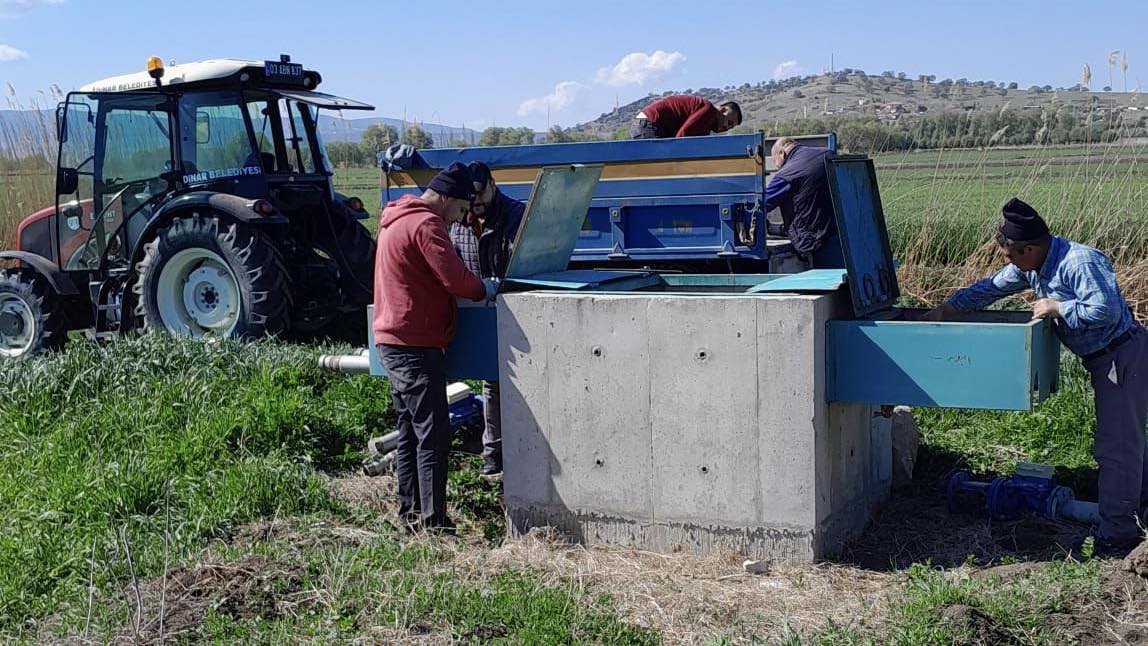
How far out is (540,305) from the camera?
5.83m

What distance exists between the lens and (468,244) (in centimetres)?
711

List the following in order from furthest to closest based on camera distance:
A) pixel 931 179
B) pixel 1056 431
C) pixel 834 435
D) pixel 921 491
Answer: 1. pixel 931 179
2. pixel 1056 431
3. pixel 921 491
4. pixel 834 435

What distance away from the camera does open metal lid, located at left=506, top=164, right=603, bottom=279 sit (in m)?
6.15

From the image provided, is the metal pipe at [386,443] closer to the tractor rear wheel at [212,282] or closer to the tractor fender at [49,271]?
the tractor rear wheel at [212,282]

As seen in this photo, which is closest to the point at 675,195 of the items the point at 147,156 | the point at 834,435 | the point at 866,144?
the point at 834,435

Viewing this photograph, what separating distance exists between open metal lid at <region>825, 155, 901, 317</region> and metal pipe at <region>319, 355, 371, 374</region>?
3.39m

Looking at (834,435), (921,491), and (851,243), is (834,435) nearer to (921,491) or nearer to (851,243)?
(851,243)

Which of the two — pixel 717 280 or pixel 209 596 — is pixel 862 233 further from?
pixel 209 596

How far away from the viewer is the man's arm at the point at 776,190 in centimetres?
857

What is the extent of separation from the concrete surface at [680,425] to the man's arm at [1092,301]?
1.00 m

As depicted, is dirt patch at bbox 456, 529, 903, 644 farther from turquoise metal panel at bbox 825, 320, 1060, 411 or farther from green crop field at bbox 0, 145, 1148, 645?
turquoise metal panel at bbox 825, 320, 1060, 411

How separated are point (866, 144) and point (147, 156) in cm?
924

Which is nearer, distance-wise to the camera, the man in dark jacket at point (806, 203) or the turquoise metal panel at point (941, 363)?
the turquoise metal panel at point (941, 363)

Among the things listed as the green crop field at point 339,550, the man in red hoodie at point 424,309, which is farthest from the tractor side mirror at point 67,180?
the man in red hoodie at point 424,309
